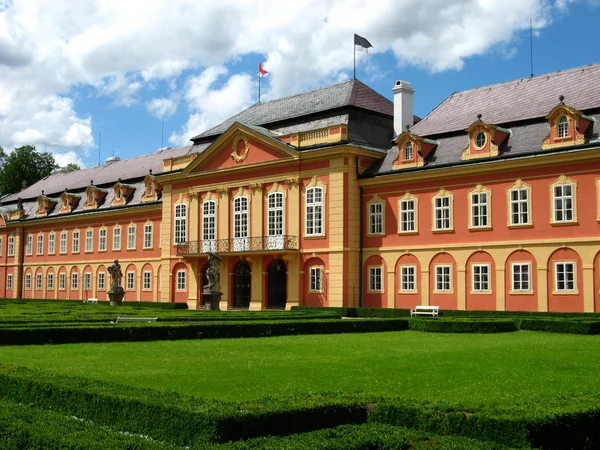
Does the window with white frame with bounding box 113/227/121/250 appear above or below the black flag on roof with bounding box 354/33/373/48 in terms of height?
below

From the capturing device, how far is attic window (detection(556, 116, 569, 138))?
1109 inches

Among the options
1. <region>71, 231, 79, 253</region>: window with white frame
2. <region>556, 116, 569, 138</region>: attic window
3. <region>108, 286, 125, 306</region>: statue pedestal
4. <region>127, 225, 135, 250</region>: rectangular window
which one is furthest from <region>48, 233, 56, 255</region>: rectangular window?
<region>556, 116, 569, 138</region>: attic window

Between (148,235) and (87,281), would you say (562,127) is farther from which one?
(87,281)

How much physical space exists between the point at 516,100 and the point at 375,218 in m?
7.88

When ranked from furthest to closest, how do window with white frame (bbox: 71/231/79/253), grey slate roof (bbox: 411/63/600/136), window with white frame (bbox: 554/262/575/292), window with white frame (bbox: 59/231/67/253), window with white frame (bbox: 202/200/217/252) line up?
window with white frame (bbox: 59/231/67/253) < window with white frame (bbox: 71/231/79/253) < window with white frame (bbox: 202/200/217/252) < grey slate roof (bbox: 411/63/600/136) < window with white frame (bbox: 554/262/575/292)

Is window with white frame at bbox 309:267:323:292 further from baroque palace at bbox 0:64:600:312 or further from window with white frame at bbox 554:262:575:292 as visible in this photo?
window with white frame at bbox 554:262:575:292

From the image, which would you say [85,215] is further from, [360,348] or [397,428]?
[397,428]

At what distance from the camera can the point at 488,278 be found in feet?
100

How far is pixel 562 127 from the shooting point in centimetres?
2831

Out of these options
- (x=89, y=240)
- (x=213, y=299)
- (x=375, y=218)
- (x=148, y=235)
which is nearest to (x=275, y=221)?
(x=213, y=299)

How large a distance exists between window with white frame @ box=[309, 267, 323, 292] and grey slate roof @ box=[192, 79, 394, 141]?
7.64m

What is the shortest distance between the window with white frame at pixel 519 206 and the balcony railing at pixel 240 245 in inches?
420

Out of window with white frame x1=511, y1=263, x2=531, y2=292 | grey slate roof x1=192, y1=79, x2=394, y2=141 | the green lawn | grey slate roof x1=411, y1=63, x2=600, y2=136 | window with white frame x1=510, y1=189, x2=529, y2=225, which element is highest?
grey slate roof x1=192, y1=79, x2=394, y2=141

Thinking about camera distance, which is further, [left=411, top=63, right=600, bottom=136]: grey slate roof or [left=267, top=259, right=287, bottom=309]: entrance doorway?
[left=267, top=259, right=287, bottom=309]: entrance doorway
